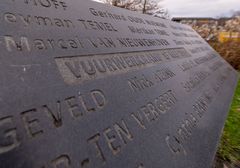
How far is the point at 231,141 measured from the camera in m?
4.05

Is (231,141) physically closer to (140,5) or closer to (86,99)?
(86,99)

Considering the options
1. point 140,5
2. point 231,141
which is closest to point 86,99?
point 231,141

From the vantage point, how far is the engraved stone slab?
4.04 feet

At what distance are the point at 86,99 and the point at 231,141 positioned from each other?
3.21 m

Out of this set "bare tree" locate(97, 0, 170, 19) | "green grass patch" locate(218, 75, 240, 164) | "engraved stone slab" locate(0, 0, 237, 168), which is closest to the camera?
"engraved stone slab" locate(0, 0, 237, 168)

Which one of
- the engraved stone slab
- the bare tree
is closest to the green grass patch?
the engraved stone slab

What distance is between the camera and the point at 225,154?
347cm

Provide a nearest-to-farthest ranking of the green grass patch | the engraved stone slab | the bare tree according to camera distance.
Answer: the engraved stone slab < the green grass patch < the bare tree

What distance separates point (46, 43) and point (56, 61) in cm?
16

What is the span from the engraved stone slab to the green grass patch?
0.77m

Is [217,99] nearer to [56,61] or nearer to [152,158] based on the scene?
[152,158]

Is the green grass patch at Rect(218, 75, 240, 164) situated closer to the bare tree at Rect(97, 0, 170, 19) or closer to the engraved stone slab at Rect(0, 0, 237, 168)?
the engraved stone slab at Rect(0, 0, 237, 168)

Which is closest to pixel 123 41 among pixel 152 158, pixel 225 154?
pixel 152 158

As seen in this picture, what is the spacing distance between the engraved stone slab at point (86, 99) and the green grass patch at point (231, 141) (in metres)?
0.77
